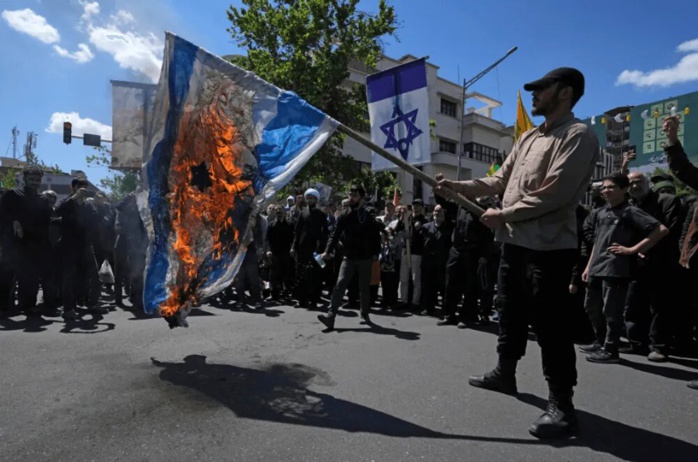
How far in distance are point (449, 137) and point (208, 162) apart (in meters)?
39.0

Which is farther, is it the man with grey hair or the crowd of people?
the man with grey hair

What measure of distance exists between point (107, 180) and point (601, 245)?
53.3 m

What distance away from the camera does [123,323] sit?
6.80m

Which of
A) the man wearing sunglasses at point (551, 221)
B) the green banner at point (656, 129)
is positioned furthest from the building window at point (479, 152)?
the man wearing sunglasses at point (551, 221)

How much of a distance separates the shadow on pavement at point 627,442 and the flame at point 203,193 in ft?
9.91

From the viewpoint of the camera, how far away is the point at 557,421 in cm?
313

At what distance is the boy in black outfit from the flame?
3877 mm

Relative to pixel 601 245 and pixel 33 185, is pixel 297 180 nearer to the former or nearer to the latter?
pixel 33 185

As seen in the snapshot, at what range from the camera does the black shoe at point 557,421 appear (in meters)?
3.09

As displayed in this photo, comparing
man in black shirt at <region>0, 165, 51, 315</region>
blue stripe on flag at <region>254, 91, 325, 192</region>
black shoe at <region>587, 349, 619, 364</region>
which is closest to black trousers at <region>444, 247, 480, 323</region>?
black shoe at <region>587, 349, 619, 364</region>

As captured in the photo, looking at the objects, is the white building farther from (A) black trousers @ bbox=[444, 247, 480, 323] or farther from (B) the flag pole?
(B) the flag pole

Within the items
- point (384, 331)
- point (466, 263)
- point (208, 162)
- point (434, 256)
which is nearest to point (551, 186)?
point (208, 162)

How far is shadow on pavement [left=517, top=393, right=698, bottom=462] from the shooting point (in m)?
2.88

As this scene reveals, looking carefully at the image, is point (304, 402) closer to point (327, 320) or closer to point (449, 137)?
point (327, 320)
